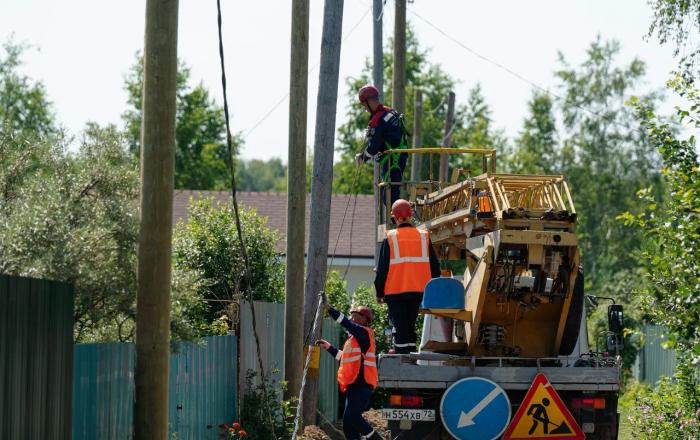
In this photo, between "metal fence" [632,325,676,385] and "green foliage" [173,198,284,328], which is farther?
"metal fence" [632,325,676,385]

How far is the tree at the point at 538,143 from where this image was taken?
5688 centimetres

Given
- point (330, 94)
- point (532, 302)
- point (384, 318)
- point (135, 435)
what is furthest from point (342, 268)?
point (135, 435)

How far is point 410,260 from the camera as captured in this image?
1262 cm

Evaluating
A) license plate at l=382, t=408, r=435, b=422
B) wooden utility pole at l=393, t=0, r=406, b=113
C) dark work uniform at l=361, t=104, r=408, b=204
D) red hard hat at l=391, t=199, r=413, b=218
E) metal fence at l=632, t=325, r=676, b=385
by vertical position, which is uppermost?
wooden utility pole at l=393, t=0, r=406, b=113

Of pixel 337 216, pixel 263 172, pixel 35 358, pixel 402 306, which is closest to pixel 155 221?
pixel 35 358

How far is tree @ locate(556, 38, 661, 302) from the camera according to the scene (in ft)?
177

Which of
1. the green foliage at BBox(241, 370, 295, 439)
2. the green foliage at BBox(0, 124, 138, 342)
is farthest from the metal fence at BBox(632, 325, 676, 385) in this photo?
the green foliage at BBox(0, 124, 138, 342)

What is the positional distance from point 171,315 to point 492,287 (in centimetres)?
307

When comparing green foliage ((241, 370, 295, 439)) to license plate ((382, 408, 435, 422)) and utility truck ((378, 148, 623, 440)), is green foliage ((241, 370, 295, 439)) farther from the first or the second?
license plate ((382, 408, 435, 422))

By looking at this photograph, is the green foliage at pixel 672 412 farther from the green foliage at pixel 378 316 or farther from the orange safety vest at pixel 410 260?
the green foliage at pixel 378 316

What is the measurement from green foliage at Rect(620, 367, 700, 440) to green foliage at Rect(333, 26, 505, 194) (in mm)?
25610

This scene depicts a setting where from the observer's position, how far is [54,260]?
30.5ft

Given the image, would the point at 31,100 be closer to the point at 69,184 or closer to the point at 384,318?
the point at 384,318

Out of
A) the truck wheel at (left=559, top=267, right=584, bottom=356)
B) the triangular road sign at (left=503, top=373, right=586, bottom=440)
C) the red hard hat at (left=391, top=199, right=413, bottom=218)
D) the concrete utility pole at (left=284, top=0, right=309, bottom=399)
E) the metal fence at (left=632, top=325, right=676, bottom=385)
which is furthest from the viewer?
the metal fence at (left=632, top=325, right=676, bottom=385)
